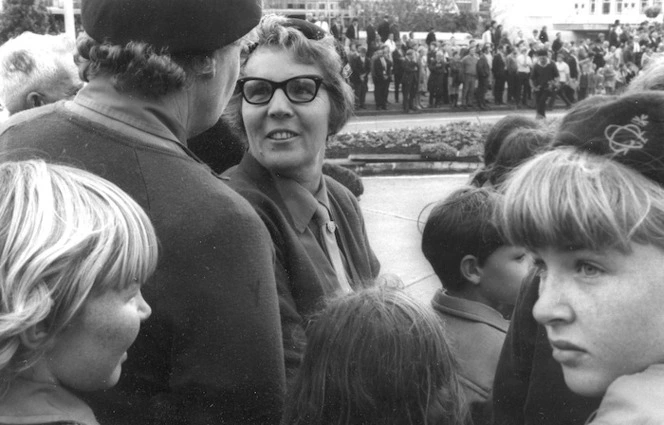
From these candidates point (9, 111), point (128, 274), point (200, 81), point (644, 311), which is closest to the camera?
point (644, 311)

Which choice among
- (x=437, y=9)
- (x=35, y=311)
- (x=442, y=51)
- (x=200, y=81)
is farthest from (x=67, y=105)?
(x=437, y=9)

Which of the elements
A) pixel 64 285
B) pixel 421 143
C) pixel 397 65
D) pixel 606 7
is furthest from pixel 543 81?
pixel 606 7

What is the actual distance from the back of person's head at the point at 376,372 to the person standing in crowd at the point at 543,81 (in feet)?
72.4

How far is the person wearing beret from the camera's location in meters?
1.74

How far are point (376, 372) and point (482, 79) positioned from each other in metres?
25.1

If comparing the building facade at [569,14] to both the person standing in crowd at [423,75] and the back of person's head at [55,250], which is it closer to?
the person standing in crowd at [423,75]

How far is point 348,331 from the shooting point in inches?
73.9

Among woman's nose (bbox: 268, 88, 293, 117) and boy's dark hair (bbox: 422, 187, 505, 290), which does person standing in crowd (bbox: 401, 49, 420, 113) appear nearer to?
boy's dark hair (bbox: 422, 187, 505, 290)

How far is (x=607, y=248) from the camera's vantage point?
1468 millimetres

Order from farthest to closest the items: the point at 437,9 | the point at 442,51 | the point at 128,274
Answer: the point at 437,9
the point at 442,51
the point at 128,274

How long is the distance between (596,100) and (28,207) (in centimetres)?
101

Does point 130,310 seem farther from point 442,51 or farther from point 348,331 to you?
point 442,51

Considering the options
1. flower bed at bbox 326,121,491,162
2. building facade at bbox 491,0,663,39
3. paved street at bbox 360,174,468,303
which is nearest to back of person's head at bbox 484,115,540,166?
paved street at bbox 360,174,468,303

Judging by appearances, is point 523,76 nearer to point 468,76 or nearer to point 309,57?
point 468,76
